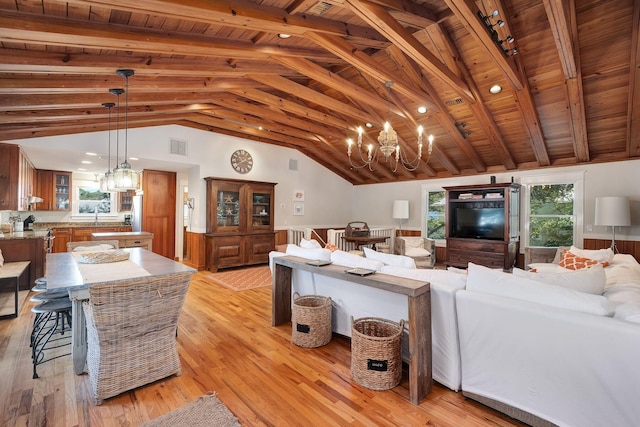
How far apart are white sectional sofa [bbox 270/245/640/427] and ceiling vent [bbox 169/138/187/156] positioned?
17.3ft

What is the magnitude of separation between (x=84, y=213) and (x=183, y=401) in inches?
299

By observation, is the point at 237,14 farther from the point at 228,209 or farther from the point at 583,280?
the point at 228,209

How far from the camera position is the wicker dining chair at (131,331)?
1981 millimetres

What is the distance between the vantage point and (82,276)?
7.55ft

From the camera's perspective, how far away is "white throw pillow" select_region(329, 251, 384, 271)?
2651 mm

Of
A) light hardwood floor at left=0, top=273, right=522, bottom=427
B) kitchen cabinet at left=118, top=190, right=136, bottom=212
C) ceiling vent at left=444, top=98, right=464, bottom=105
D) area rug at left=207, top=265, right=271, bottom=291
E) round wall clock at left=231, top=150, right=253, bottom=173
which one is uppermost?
ceiling vent at left=444, top=98, right=464, bottom=105

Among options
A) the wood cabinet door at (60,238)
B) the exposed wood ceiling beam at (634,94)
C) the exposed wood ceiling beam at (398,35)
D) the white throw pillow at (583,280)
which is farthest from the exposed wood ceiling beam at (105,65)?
the wood cabinet door at (60,238)

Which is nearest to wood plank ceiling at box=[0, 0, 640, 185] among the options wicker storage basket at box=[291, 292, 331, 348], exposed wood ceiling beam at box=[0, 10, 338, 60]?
exposed wood ceiling beam at box=[0, 10, 338, 60]

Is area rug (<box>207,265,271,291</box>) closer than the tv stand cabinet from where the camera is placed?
Yes

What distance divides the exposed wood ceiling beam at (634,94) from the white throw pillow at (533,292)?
329 cm

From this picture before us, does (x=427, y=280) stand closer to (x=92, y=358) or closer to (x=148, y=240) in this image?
(x=92, y=358)

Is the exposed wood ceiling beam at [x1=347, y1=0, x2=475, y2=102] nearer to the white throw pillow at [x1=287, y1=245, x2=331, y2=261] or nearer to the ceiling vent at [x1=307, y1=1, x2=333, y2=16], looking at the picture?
the ceiling vent at [x1=307, y1=1, x2=333, y2=16]

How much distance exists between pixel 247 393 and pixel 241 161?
5535 mm

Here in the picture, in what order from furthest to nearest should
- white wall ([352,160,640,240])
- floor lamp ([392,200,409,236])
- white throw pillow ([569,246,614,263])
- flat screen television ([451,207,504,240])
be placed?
floor lamp ([392,200,409,236]) → flat screen television ([451,207,504,240]) → white wall ([352,160,640,240]) → white throw pillow ([569,246,614,263])
